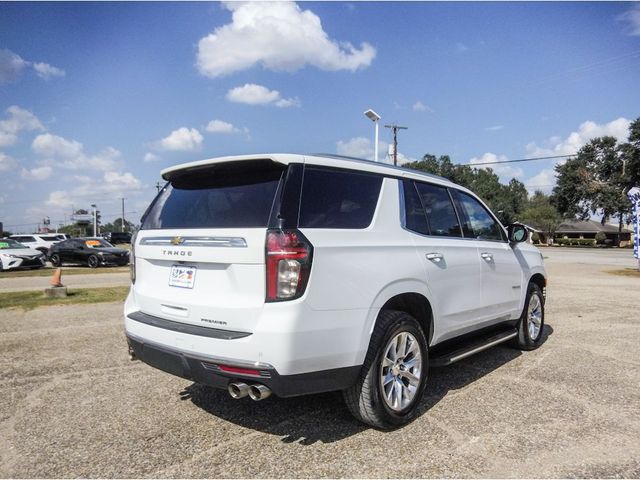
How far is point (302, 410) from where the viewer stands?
3818mm

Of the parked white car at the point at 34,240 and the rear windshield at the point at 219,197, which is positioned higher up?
the rear windshield at the point at 219,197

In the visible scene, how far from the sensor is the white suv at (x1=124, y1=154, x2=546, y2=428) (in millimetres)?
2834

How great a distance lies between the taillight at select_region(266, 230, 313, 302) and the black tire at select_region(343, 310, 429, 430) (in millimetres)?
759

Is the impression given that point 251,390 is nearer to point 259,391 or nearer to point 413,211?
point 259,391

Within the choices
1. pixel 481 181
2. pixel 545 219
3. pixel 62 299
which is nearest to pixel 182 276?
pixel 62 299

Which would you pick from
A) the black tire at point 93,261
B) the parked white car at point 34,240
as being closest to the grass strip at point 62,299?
the black tire at point 93,261

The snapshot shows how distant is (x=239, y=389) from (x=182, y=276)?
35.4 inches

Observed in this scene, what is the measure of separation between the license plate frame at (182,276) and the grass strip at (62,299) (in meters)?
7.32

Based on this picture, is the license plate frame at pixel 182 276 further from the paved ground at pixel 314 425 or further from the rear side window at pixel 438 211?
the rear side window at pixel 438 211

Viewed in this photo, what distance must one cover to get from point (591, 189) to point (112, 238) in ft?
194

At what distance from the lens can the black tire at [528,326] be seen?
563 centimetres

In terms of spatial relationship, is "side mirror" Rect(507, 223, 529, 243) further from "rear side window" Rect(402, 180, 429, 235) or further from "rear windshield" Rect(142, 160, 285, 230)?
"rear windshield" Rect(142, 160, 285, 230)

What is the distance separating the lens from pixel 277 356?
2756 mm

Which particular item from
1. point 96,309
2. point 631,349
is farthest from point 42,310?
point 631,349
